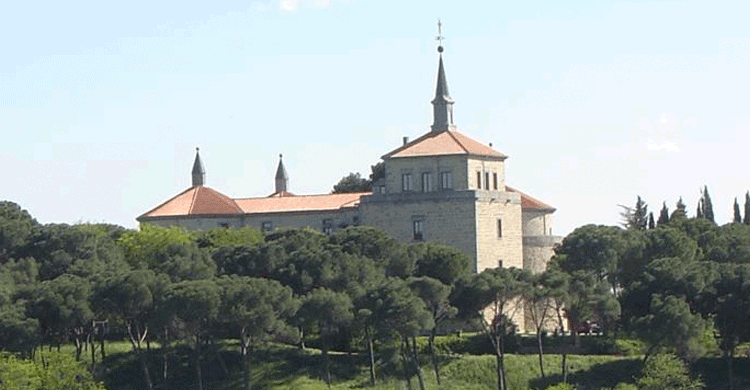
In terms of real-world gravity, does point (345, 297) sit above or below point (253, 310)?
above

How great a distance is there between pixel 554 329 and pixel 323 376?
18.5 m

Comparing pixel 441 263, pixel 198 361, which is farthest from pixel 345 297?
pixel 441 263

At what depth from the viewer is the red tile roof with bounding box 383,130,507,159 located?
345 ft

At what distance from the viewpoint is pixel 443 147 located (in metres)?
106

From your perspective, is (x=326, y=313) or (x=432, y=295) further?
(x=432, y=295)

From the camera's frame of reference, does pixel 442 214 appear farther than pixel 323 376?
Yes

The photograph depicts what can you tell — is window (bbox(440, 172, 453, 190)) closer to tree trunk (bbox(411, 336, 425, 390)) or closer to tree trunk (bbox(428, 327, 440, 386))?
tree trunk (bbox(428, 327, 440, 386))

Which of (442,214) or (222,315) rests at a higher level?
(442,214)

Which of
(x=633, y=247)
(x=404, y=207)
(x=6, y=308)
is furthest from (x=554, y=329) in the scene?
(x=6, y=308)

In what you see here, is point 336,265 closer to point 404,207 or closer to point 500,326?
point 500,326

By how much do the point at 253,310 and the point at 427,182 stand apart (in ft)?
90.0

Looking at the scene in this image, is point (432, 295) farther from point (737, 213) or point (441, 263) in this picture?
point (737, 213)

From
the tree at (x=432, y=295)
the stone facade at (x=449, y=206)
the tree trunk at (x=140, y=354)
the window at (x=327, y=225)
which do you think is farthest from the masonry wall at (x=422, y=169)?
the tree trunk at (x=140, y=354)

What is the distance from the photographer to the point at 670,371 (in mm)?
76312
